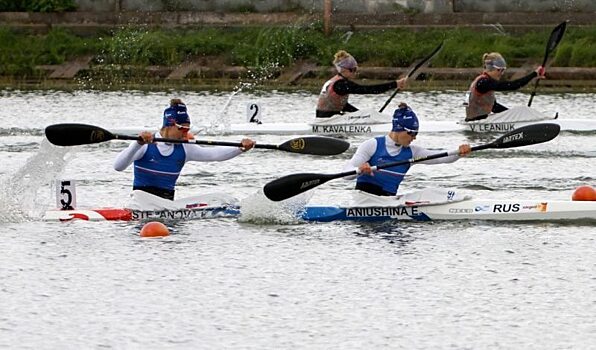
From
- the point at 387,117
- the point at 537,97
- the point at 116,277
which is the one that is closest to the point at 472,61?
the point at 537,97

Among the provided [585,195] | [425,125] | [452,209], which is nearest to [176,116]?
[452,209]

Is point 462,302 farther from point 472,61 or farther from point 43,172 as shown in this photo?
point 472,61

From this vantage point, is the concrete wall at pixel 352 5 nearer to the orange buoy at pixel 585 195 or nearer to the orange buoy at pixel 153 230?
the orange buoy at pixel 585 195

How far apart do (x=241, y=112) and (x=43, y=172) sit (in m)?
16.8

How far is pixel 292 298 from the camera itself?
50.3 feet

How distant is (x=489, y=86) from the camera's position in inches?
1081

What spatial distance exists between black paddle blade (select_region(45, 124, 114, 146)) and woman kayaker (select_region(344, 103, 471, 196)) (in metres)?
3.16

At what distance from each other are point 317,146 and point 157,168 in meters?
2.06

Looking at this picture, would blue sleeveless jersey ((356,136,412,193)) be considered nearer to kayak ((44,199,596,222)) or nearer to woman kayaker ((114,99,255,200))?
kayak ((44,199,596,222))

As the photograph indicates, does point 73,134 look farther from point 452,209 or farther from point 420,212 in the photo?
point 452,209

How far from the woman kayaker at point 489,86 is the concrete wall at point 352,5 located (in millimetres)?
14821

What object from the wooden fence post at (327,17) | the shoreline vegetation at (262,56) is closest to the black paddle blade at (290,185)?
the shoreline vegetation at (262,56)

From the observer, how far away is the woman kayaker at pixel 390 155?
18641 mm

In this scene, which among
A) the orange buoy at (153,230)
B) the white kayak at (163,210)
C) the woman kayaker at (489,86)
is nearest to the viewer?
the orange buoy at (153,230)
